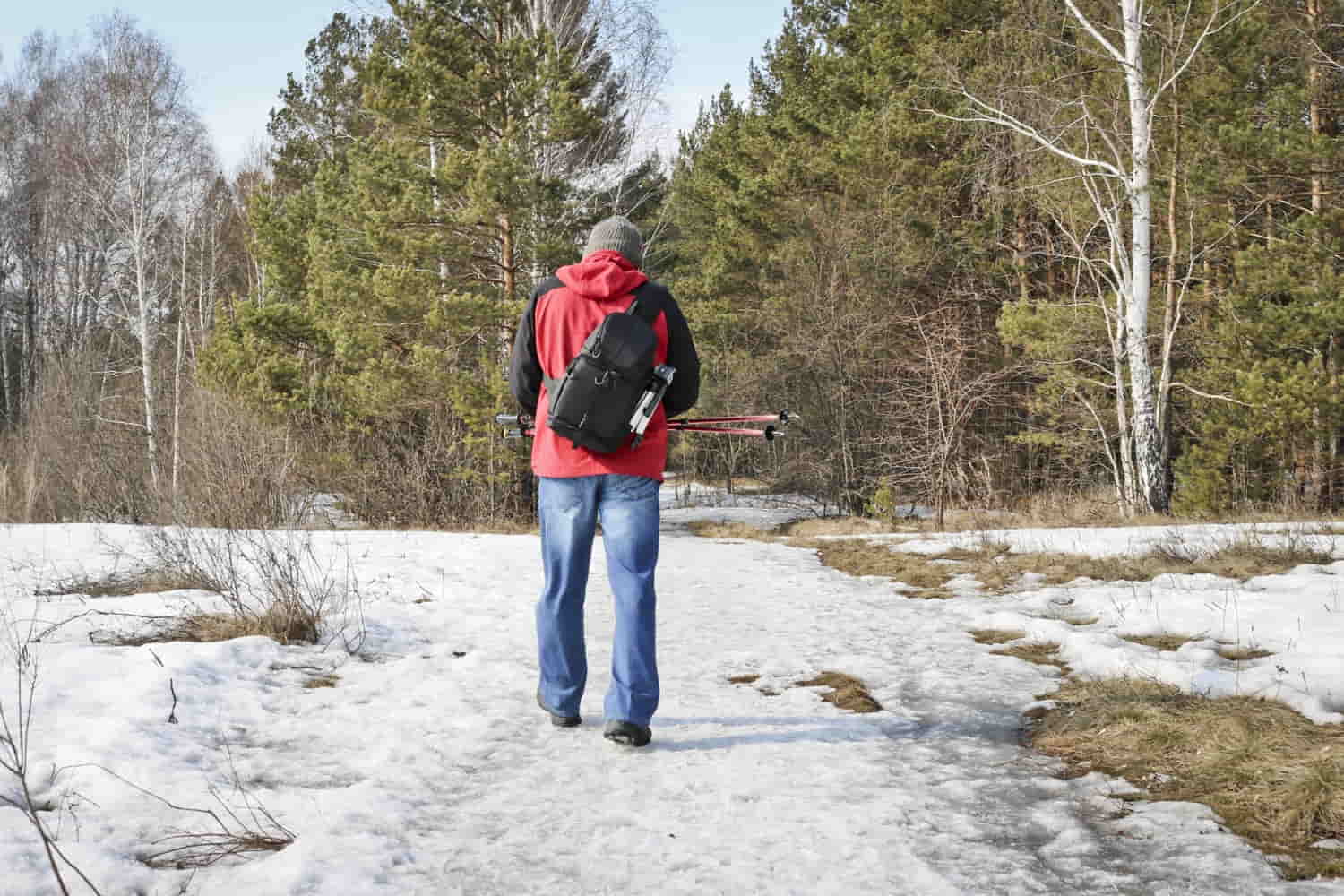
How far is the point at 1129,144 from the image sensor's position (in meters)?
14.7

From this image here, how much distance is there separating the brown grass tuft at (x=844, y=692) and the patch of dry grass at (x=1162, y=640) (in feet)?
5.32

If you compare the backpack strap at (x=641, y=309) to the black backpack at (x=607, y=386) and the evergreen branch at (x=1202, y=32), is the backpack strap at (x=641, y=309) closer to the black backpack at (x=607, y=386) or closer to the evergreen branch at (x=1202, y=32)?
the black backpack at (x=607, y=386)

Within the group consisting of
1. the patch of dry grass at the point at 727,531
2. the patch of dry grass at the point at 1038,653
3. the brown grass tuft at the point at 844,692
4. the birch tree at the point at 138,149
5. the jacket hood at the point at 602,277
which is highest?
the birch tree at the point at 138,149

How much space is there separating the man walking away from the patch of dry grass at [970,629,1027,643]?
2.51 m

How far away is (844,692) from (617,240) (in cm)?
222

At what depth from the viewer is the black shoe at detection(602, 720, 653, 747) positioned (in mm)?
3480

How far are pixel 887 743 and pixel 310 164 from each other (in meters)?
27.0

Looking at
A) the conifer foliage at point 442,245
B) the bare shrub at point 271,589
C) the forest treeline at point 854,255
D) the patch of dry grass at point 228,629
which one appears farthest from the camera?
the conifer foliage at point 442,245

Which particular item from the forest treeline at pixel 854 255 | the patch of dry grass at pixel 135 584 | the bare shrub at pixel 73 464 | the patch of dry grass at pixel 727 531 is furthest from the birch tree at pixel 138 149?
the patch of dry grass at pixel 135 584

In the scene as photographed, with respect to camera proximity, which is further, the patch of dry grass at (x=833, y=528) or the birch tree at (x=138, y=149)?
the birch tree at (x=138, y=149)

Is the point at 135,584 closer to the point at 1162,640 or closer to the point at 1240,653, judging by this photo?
the point at 1162,640

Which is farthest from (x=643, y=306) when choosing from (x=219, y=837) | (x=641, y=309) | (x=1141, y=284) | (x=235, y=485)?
(x=1141, y=284)

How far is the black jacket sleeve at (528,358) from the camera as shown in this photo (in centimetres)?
384

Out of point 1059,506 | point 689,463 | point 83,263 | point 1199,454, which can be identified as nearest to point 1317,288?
point 1199,454
